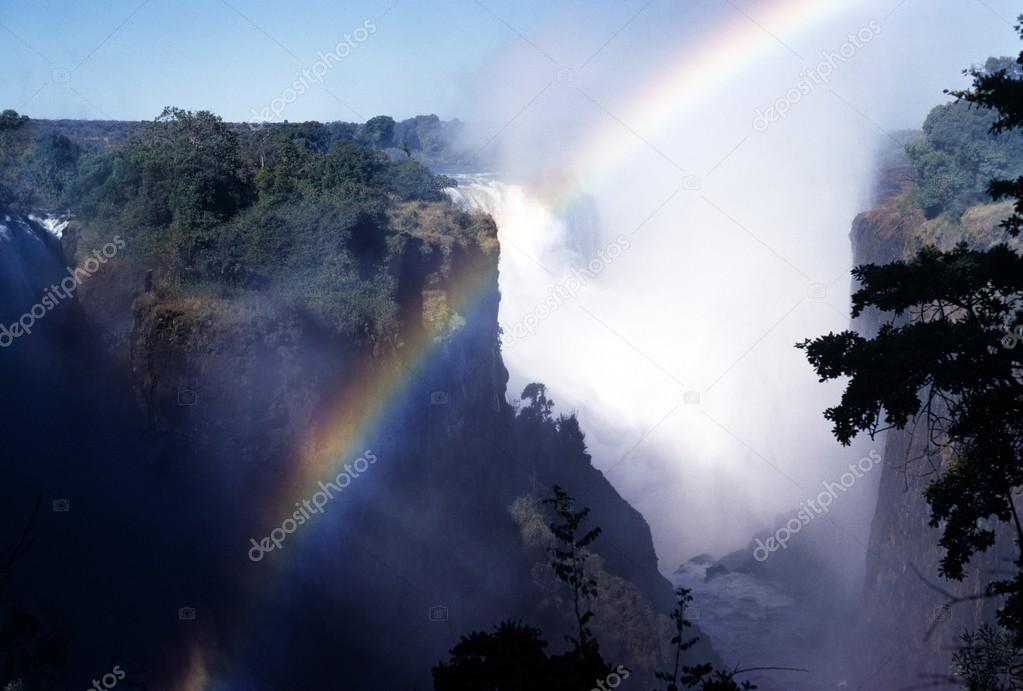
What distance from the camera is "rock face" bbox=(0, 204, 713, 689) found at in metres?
23.5

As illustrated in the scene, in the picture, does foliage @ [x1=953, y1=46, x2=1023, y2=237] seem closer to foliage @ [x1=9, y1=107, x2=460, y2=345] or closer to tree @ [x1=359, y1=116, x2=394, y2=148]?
foliage @ [x1=9, y1=107, x2=460, y2=345]

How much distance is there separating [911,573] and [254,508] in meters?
25.4

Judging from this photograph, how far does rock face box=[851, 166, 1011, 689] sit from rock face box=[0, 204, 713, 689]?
32.1 feet

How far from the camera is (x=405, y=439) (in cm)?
2906

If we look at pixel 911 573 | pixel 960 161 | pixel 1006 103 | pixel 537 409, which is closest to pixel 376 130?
pixel 537 409

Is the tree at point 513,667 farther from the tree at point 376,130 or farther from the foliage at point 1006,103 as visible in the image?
the tree at point 376,130

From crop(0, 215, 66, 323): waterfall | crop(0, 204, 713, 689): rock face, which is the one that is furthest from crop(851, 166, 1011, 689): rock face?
crop(0, 215, 66, 323): waterfall

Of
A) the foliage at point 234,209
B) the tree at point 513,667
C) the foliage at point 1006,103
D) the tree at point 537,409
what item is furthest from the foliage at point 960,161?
the tree at point 513,667

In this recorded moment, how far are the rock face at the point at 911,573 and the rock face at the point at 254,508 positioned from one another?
979cm

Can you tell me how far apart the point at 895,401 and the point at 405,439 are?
755 inches

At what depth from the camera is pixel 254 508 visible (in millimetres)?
24312

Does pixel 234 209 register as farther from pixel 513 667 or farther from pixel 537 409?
pixel 513 667

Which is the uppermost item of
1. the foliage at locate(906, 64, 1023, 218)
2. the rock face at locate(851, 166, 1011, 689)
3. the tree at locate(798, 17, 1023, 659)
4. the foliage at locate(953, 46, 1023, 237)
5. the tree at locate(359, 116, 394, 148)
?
the tree at locate(359, 116, 394, 148)

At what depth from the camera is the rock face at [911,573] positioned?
2986cm
